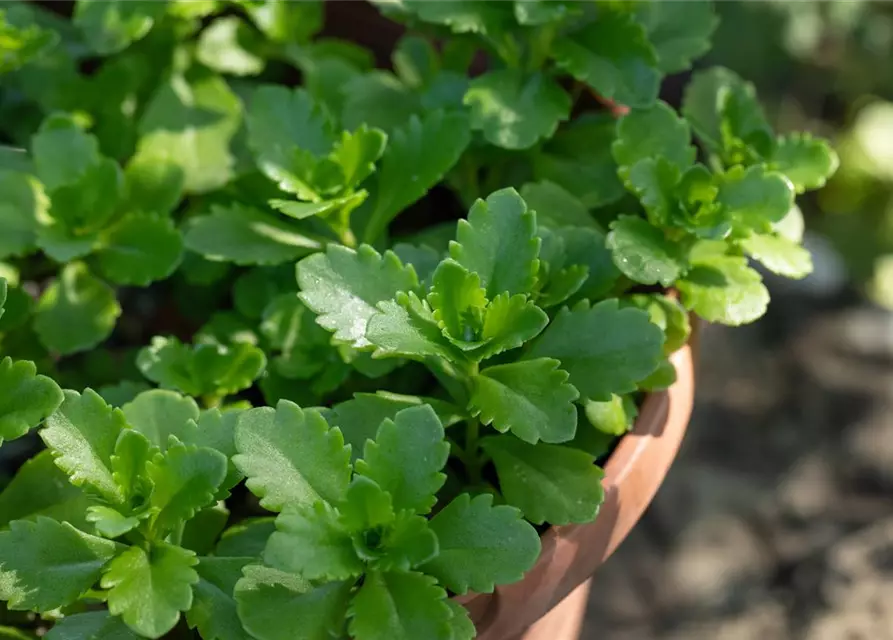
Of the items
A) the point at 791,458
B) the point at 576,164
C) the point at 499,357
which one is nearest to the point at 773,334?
the point at 791,458

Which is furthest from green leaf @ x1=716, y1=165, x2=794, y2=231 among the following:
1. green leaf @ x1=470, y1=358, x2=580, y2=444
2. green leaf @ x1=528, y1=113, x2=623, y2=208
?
green leaf @ x1=470, y1=358, x2=580, y2=444

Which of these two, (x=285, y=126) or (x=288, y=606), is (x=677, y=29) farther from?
(x=288, y=606)

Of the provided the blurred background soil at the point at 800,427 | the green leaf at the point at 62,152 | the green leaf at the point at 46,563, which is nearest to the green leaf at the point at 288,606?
the green leaf at the point at 46,563

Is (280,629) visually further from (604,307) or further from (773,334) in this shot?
(773,334)

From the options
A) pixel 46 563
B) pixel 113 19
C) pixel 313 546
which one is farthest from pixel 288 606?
pixel 113 19

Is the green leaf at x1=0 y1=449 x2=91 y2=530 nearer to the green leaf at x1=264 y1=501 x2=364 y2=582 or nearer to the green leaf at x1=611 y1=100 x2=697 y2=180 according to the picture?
the green leaf at x1=264 y1=501 x2=364 y2=582

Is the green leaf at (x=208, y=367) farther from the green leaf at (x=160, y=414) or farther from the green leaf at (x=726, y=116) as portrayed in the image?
the green leaf at (x=726, y=116)
